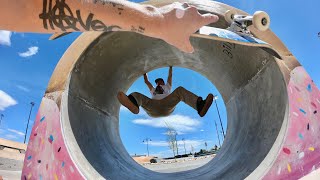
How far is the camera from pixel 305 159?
274 centimetres

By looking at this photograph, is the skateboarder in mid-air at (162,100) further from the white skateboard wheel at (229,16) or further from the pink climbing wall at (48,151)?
the white skateboard wheel at (229,16)

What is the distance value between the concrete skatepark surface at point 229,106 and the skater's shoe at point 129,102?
20 centimetres

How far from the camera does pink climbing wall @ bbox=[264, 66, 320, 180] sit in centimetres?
271

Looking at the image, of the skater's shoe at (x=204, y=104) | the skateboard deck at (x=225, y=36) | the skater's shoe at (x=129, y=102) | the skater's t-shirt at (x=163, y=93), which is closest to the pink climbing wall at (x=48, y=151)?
the skater's shoe at (x=129, y=102)

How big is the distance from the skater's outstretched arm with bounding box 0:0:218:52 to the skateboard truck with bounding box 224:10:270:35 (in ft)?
5.52

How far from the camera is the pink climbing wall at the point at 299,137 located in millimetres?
2707

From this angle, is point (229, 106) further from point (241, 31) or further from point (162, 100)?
point (241, 31)

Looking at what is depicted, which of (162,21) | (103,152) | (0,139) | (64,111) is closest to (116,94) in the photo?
(103,152)

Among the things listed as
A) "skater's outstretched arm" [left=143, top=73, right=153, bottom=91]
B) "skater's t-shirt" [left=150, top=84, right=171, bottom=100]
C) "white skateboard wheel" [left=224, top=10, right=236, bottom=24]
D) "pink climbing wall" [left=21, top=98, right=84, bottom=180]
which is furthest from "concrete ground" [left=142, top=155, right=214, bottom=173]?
"white skateboard wheel" [left=224, top=10, right=236, bottom=24]

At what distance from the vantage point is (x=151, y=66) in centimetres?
533

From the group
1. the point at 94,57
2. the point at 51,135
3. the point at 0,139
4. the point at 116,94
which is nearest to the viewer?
the point at 51,135

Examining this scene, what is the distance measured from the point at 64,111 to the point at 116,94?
6.10 feet

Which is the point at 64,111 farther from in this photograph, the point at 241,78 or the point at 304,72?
the point at 304,72

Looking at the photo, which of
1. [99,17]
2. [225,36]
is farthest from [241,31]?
[99,17]
